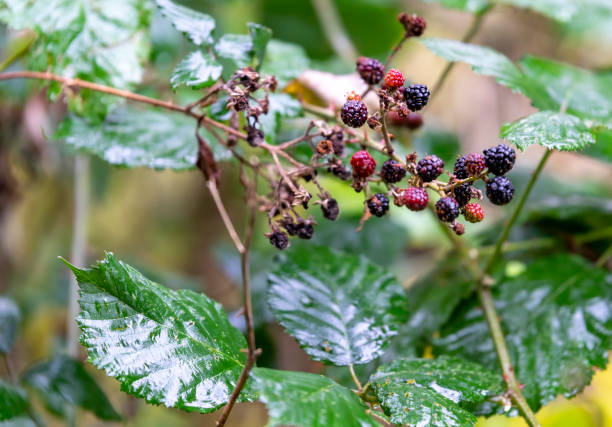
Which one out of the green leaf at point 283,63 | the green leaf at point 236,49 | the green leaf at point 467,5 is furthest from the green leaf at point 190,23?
the green leaf at point 467,5

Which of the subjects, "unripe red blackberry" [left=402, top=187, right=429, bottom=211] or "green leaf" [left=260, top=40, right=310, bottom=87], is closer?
"unripe red blackberry" [left=402, top=187, right=429, bottom=211]

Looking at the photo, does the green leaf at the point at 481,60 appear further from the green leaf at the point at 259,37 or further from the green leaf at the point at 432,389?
the green leaf at the point at 432,389

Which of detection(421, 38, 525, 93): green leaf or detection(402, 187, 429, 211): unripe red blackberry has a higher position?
detection(421, 38, 525, 93): green leaf

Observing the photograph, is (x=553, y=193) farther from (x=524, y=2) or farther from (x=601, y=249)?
(x=524, y=2)

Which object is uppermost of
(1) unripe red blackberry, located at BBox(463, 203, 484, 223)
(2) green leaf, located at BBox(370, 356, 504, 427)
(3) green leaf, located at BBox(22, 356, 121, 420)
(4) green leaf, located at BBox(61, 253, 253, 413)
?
(1) unripe red blackberry, located at BBox(463, 203, 484, 223)

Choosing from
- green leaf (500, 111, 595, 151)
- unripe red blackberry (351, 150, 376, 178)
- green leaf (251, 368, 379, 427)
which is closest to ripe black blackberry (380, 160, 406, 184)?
unripe red blackberry (351, 150, 376, 178)

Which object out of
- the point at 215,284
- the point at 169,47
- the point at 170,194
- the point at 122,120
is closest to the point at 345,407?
the point at 122,120

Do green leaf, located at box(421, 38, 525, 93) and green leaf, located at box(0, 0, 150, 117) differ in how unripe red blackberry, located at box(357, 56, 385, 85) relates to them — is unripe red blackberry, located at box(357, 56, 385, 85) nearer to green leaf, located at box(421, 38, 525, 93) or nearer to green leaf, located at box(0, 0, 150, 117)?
green leaf, located at box(421, 38, 525, 93)
